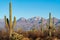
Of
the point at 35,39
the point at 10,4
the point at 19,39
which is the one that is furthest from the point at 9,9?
the point at 35,39

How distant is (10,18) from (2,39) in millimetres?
3754

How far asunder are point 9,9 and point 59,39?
8.15 meters

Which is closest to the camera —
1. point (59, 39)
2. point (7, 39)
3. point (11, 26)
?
point (11, 26)

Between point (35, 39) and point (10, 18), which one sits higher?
point (10, 18)

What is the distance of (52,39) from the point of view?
24.3m

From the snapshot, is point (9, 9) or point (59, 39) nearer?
point (9, 9)

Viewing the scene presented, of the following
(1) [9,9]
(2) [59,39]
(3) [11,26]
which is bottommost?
(2) [59,39]

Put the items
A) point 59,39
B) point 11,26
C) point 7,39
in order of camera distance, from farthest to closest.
Result: point 59,39 → point 7,39 → point 11,26

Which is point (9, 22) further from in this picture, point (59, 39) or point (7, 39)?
point (59, 39)

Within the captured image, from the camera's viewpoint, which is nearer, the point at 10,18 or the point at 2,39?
the point at 10,18

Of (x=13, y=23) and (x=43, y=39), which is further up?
(x=13, y=23)

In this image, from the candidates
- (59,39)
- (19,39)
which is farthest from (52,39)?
(19,39)

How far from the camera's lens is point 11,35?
72.1 feet

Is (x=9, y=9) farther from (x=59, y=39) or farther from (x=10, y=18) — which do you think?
(x=59, y=39)
